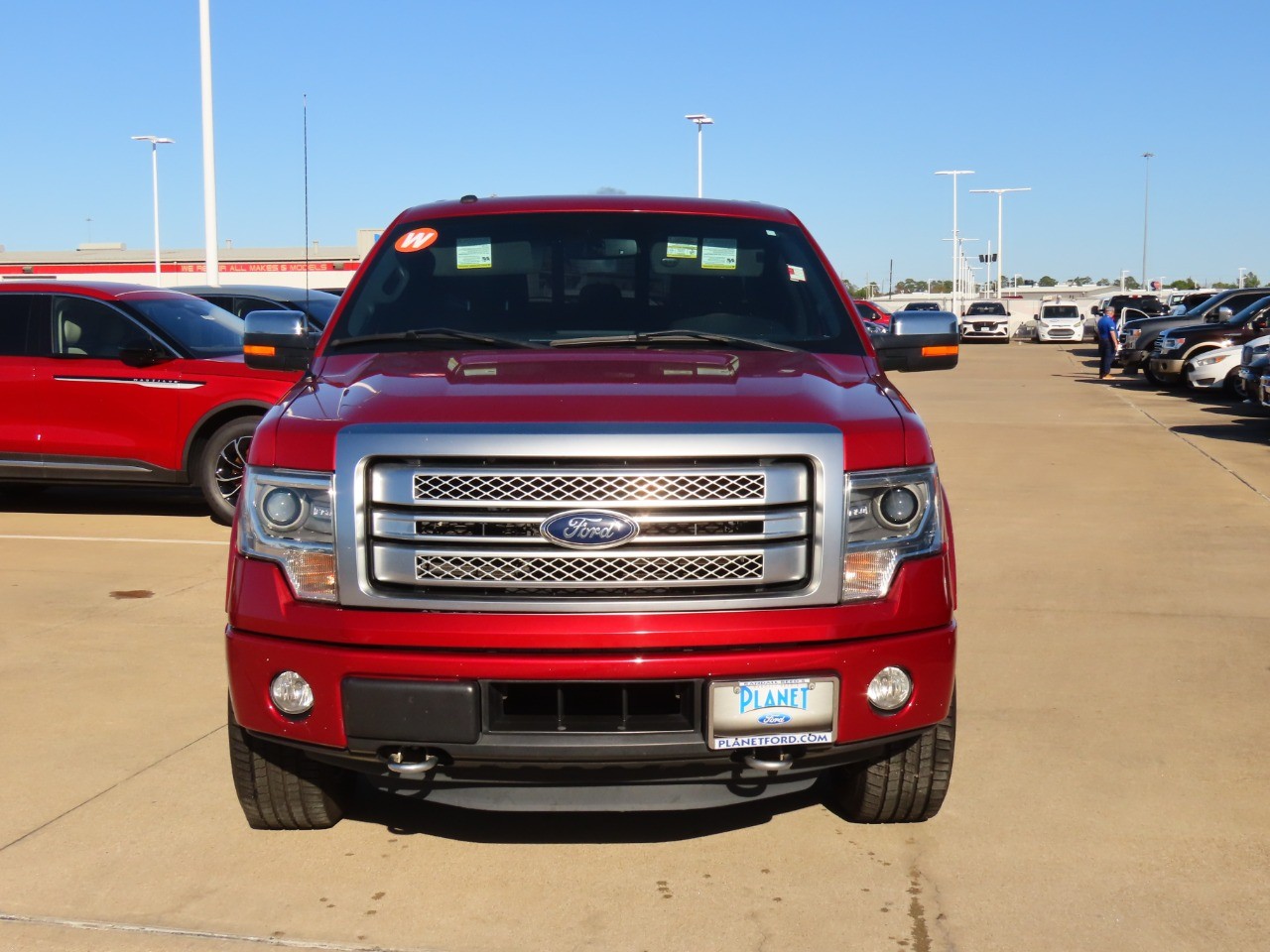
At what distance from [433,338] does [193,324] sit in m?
6.67

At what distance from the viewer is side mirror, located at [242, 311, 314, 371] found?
515 centimetres

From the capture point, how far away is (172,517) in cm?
1058

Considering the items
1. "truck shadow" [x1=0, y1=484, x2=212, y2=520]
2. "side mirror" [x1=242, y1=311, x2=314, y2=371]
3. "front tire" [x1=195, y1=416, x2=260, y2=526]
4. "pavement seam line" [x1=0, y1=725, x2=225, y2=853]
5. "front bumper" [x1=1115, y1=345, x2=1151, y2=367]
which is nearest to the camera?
"pavement seam line" [x1=0, y1=725, x2=225, y2=853]

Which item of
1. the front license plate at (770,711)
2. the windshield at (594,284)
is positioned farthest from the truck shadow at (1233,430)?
the front license plate at (770,711)

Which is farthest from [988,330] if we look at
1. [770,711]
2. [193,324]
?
[770,711]

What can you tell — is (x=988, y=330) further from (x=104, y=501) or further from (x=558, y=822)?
(x=558, y=822)

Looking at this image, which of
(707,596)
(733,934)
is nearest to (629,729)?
(707,596)

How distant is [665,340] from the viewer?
14.8 ft

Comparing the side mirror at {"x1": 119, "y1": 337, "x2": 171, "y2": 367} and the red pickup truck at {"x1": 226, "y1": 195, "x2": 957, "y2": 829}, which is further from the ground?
the side mirror at {"x1": 119, "y1": 337, "x2": 171, "y2": 367}

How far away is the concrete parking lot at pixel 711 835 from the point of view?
11.9 feet

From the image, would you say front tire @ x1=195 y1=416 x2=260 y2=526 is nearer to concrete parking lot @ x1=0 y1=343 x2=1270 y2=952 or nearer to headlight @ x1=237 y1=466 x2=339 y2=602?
concrete parking lot @ x1=0 y1=343 x2=1270 y2=952

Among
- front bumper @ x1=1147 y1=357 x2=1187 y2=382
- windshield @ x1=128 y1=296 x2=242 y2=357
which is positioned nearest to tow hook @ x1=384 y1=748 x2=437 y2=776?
windshield @ x1=128 y1=296 x2=242 y2=357

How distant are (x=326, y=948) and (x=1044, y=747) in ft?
8.59

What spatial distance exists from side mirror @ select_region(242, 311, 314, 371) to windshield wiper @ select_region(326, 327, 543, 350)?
1.63ft
